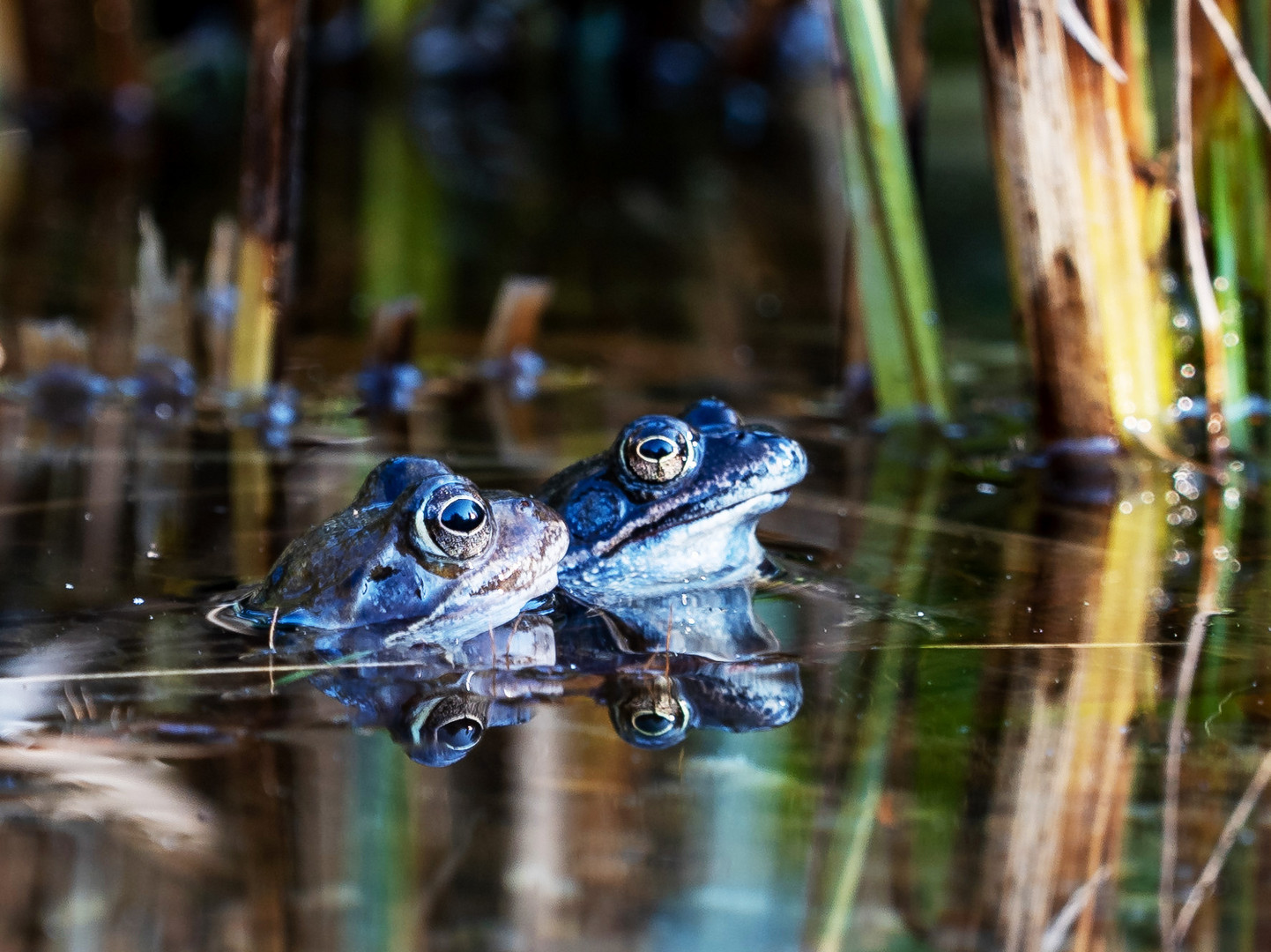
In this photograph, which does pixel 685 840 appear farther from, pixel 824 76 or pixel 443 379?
pixel 824 76

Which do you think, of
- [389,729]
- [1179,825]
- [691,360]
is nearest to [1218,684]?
[1179,825]

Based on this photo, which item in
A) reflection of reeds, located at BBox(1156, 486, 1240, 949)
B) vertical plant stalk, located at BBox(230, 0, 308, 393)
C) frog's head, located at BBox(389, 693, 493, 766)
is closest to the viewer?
reflection of reeds, located at BBox(1156, 486, 1240, 949)

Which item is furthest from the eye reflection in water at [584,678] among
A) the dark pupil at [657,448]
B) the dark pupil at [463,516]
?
the dark pupil at [657,448]

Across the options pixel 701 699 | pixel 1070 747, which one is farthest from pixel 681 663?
pixel 1070 747

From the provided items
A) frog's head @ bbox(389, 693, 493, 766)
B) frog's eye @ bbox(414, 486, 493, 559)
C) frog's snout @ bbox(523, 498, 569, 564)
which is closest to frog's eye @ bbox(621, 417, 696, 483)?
frog's snout @ bbox(523, 498, 569, 564)

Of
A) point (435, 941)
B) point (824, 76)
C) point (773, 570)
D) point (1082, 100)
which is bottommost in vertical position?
point (435, 941)

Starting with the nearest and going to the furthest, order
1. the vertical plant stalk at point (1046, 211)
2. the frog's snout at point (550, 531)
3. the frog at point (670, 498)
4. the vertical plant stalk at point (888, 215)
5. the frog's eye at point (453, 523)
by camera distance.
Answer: the frog's eye at point (453, 523), the frog's snout at point (550, 531), the frog at point (670, 498), the vertical plant stalk at point (1046, 211), the vertical plant stalk at point (888, 215)

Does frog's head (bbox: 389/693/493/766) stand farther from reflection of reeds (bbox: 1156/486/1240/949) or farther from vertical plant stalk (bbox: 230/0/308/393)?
vertical plant stalk (bbox: 230/0/308/393)

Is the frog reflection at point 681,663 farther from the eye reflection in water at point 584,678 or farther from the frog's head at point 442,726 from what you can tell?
the frog's head at point 442,726
